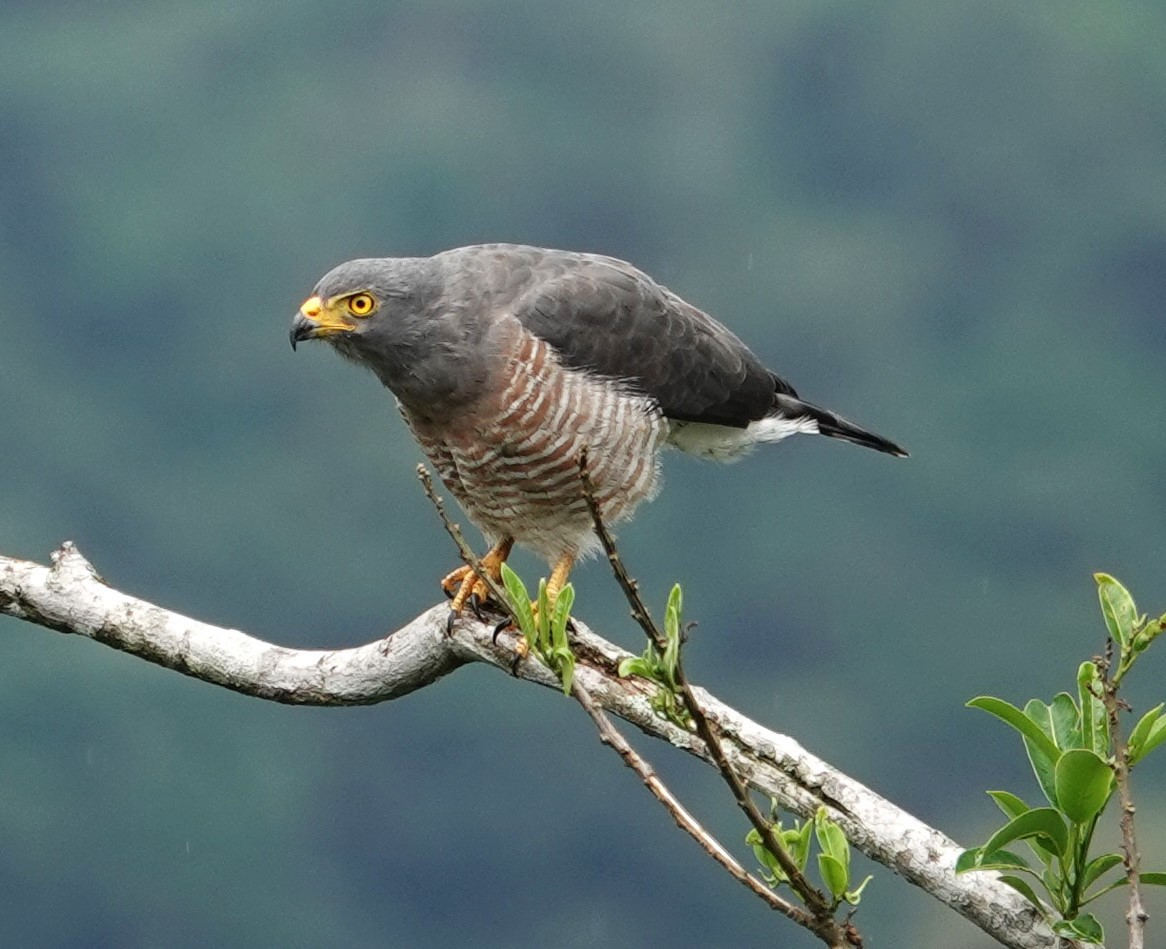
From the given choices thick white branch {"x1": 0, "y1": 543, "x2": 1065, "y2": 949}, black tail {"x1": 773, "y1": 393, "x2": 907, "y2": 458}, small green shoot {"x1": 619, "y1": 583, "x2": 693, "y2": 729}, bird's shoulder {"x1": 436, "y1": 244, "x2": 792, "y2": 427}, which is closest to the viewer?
small green shoot {"x1": 619, "y1": 583, "x2": 693, "y2": 729}

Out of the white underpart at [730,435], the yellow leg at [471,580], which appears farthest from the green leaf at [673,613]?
the white underpart at [730,435]

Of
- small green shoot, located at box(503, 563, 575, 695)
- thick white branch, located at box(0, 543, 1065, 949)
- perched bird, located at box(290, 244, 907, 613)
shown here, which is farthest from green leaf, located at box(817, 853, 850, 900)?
perched bird, located at box(290, 244, 907, 613)

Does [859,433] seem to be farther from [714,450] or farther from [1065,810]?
[1065,810]

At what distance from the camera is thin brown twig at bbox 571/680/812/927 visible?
185 centimetres

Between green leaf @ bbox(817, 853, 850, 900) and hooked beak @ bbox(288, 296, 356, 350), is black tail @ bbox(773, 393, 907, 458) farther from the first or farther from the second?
green leaf @ bbox(817, 853, 850, 900)

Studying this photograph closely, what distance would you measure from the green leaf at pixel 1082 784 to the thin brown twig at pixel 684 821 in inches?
18.8

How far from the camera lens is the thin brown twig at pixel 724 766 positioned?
1680mm

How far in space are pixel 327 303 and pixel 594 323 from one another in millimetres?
680

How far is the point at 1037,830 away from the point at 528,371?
1.84 m

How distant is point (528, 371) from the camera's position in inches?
144

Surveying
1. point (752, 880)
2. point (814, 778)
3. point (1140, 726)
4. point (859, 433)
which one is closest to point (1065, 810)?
point (1140, 726)

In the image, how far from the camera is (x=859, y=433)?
4.42m

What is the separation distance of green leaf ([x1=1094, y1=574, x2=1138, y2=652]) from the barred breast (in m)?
1.67

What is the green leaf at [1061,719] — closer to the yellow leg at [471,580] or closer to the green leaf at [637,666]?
the green leaf at [637,666]
